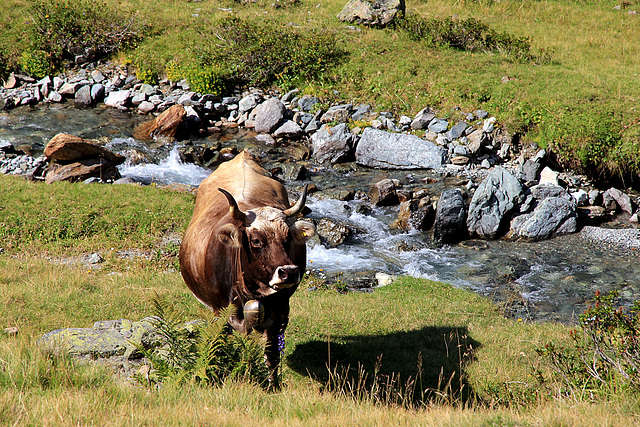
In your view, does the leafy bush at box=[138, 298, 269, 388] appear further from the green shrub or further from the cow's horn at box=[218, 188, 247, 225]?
the green shrub

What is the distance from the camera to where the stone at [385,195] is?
16750 mm

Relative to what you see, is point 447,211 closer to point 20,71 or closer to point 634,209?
point 634,209

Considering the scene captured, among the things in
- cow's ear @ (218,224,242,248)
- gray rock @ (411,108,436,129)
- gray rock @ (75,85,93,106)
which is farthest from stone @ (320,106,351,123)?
cow's ear @ (218,224,242,248)

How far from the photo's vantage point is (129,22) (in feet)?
96.3

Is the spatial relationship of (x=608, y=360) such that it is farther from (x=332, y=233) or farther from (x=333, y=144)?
(x=333, y=144)

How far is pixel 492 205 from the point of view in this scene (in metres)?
15.1

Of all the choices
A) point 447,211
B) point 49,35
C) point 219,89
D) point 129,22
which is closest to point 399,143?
point 447,211

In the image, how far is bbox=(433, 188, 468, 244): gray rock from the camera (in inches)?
572

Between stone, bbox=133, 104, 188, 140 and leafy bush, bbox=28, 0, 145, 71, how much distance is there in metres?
8.99

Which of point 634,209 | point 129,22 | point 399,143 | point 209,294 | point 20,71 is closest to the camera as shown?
point 209,294

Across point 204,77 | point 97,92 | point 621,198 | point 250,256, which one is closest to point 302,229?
point 250,256

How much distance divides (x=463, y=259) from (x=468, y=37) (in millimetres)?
18020

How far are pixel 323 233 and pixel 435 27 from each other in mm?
18629

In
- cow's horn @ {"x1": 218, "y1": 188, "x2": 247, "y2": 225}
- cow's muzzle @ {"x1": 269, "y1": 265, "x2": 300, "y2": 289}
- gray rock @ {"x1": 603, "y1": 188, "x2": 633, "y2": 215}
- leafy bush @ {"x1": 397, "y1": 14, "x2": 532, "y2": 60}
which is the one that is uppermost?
leafy bush @ {"x1": 397, "y1": 14, "x2": 532, "y2": 60}
